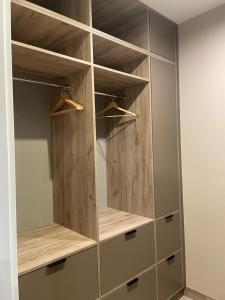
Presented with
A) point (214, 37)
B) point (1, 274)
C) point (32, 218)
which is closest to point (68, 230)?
point (32, 218)

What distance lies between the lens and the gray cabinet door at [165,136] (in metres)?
2.09

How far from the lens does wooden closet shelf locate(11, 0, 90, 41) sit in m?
1.37

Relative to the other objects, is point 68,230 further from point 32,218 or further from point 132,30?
point 132,30

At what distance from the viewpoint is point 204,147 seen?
217 cm

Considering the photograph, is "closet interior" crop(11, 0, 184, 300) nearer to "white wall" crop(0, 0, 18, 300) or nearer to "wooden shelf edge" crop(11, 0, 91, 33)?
"wooden shelf edge" crop(11, 0, 91, 33)

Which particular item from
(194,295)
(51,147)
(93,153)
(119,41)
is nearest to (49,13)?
(119,41)

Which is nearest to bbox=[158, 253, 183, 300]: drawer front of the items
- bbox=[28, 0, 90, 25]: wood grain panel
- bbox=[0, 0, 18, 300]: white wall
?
bbox=[0, 0, 18, 300]: white wall

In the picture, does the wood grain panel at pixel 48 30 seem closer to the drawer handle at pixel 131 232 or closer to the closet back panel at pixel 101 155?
the closet back panel at pixel 101 155

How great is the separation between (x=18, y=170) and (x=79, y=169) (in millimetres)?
459

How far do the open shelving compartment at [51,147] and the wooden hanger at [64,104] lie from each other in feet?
0.13

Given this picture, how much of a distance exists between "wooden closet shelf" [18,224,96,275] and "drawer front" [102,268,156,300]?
43 cm

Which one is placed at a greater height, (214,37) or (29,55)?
(214,37)

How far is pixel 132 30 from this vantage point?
2.15 meters

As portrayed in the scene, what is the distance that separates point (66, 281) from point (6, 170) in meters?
0.99
